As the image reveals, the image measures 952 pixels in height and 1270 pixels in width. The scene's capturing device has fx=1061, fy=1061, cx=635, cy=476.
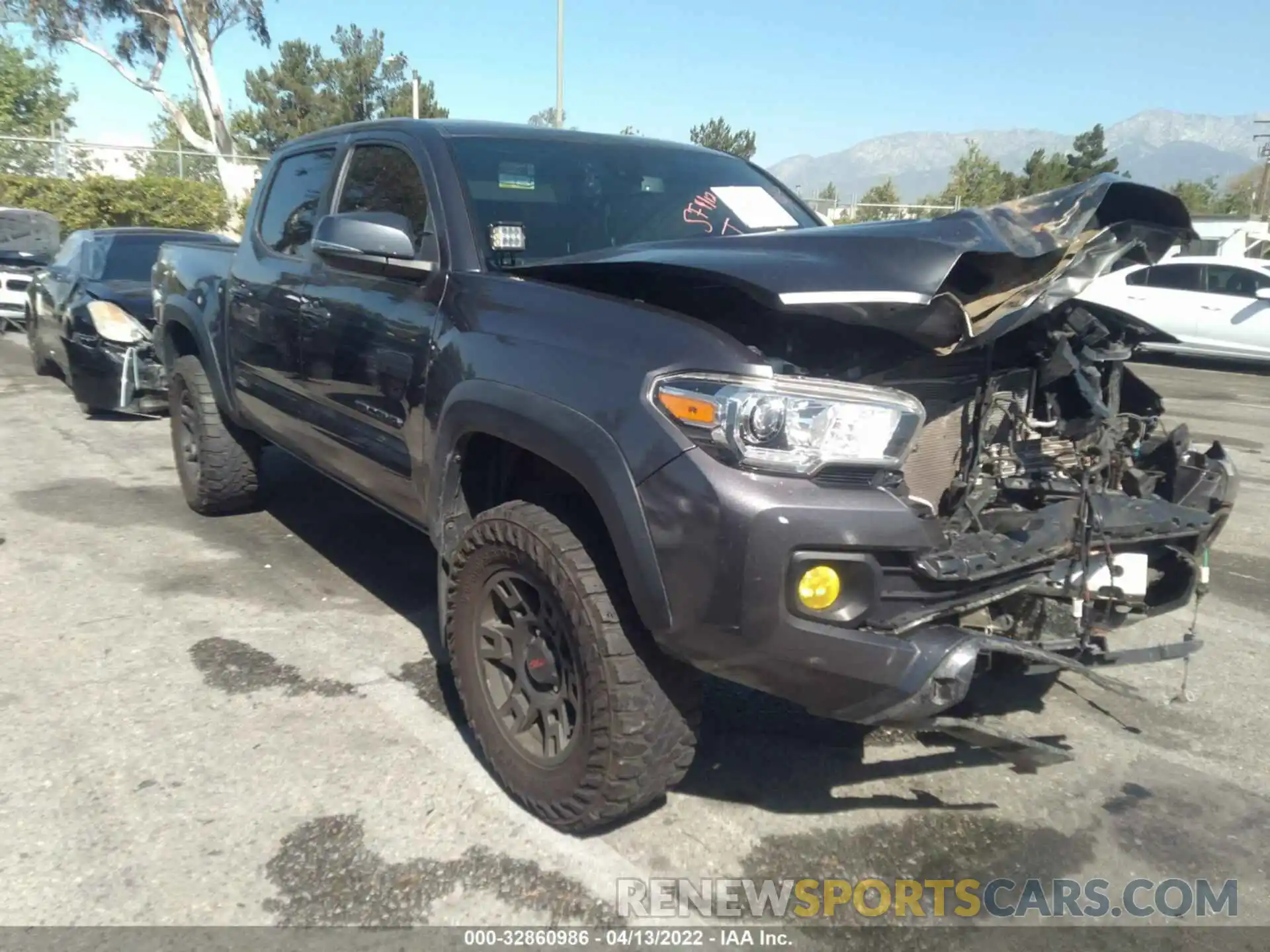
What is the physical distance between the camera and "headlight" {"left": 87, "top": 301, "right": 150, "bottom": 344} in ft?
26.3

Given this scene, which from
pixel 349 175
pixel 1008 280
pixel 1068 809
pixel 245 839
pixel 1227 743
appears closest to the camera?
pixel 1008 280

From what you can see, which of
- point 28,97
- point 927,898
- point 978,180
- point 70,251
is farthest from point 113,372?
point 28,97

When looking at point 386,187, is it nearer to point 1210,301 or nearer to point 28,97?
point 1210,301

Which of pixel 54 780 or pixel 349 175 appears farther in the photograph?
pixel 349 175

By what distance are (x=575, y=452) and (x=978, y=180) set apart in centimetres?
3260

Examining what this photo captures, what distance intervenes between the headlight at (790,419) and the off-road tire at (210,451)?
386cm

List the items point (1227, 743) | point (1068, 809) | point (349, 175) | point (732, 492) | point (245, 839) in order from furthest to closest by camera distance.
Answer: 1. point (349, 175)
2. point (1227, 743)
3. point (1068, 809)
4. point (245, 839)
5. point (732, 492)

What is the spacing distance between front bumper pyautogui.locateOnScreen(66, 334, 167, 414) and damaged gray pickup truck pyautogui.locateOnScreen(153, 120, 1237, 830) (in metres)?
4.87

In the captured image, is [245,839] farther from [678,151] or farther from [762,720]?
[678,151]

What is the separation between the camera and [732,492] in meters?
2.35

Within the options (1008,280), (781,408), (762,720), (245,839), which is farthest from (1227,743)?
(245,839)

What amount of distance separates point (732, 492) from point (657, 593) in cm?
31

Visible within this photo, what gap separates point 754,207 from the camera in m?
4.25

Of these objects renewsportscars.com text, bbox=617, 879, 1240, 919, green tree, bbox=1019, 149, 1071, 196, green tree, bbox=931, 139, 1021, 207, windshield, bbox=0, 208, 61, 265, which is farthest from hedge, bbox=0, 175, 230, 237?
green tree, bbox=1019, 149, 1071, 196
